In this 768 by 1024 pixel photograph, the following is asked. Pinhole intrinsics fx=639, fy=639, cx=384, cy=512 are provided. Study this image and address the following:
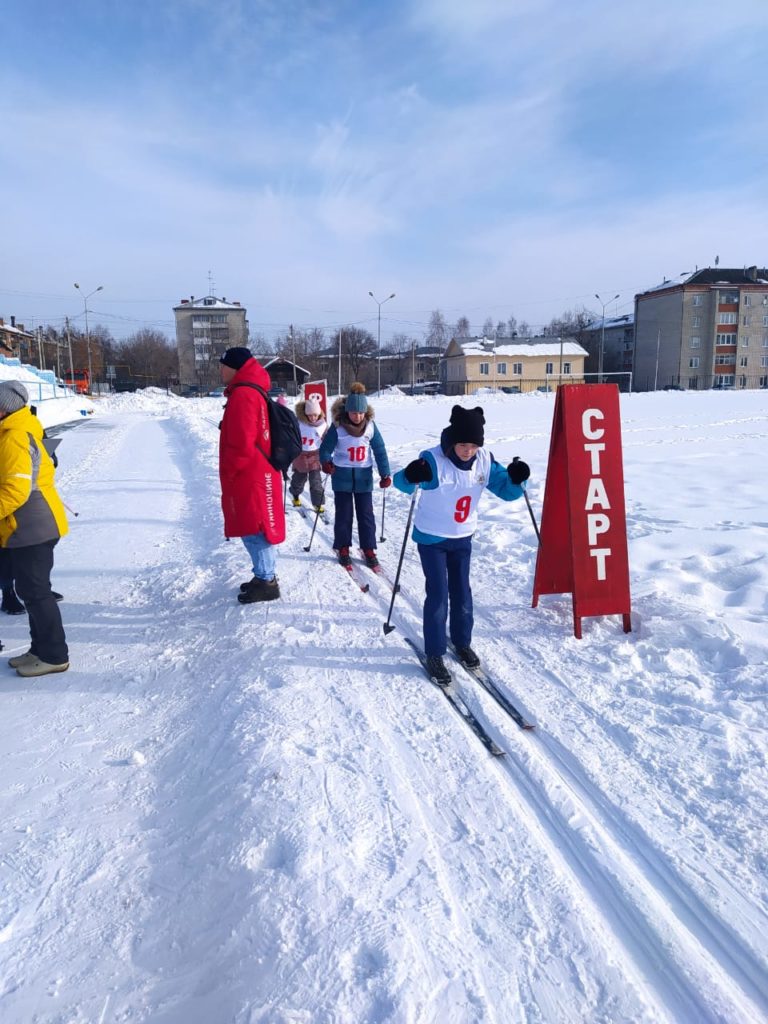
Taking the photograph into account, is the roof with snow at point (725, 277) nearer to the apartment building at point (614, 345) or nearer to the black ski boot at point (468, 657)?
the apartment building at point (614, 345)

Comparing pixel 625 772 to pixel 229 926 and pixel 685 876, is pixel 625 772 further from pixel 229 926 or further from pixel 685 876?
pixel 229 926

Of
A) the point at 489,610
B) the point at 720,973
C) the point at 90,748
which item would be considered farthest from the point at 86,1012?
the point at 489,610

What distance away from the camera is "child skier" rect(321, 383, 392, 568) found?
21.4 ft

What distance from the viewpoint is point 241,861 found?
2.54m

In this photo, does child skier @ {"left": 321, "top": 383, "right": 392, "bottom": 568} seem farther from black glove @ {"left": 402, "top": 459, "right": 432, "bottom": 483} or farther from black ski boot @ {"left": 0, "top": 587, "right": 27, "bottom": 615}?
black ski boot @ {"left": 0, "top": 587, "right": 27, "bottom": 615}

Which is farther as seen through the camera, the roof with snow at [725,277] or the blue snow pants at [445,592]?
the roof with snow at [725,277]

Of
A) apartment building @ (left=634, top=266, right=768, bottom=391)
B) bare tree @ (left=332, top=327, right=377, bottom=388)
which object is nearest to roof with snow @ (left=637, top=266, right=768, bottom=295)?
apartment building @ (left=634, top=266, right=768, bottom=391)

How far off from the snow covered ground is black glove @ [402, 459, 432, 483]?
127 cm

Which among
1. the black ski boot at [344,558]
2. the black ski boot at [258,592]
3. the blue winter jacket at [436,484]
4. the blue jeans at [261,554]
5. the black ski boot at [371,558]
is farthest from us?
the black ski boot at [344,558]

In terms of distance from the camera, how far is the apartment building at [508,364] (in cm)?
7312

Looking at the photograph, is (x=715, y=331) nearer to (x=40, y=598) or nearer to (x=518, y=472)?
(x=518, y=472)

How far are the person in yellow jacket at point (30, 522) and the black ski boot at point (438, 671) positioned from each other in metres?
2.40

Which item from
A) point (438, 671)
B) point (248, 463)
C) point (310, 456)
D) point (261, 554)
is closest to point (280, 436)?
point (248, 463)

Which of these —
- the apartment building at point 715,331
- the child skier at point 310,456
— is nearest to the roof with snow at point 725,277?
the apartment building at point 715,331
